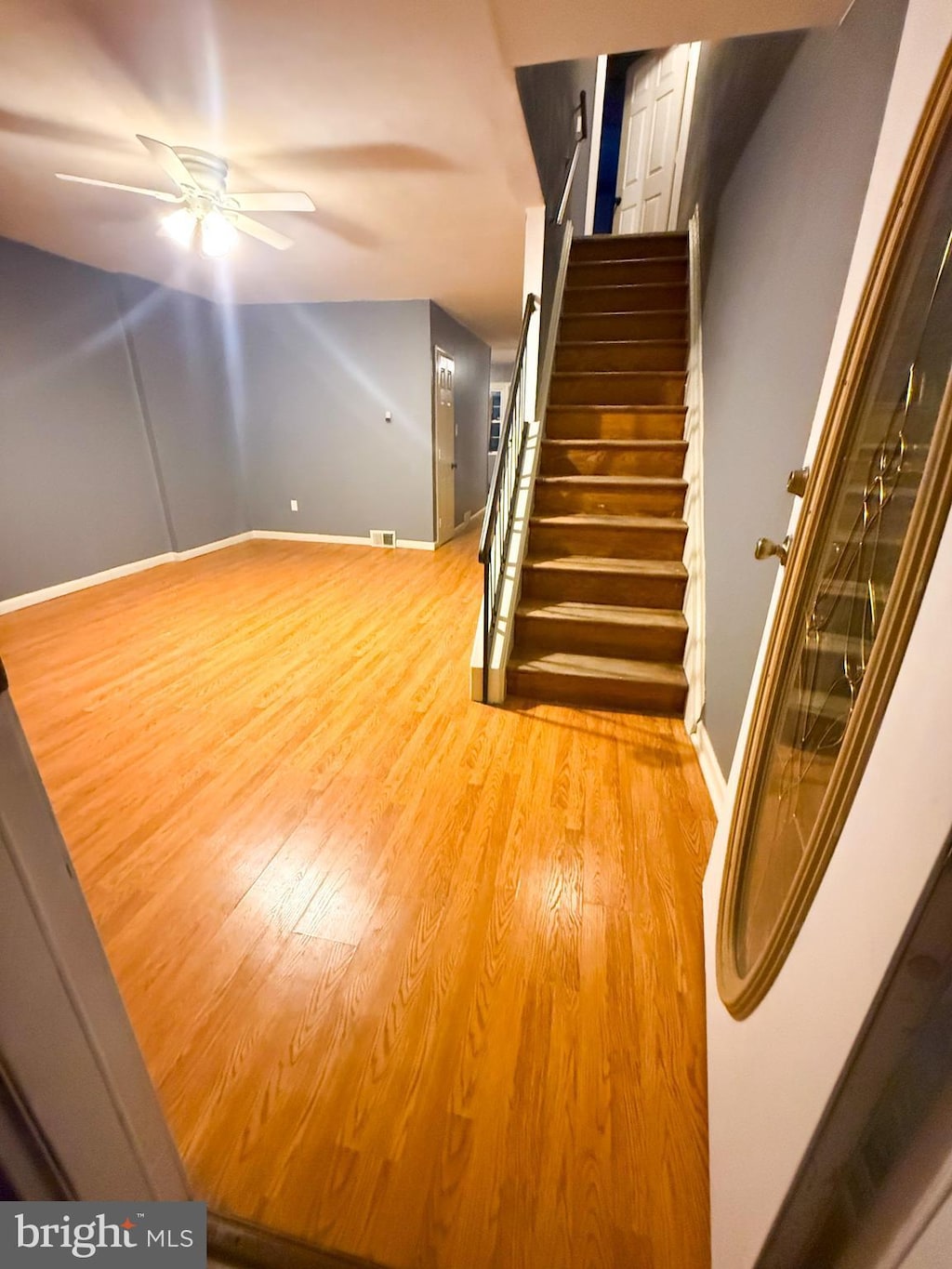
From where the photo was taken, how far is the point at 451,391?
18.3 ft

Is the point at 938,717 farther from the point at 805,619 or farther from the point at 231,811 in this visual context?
the point at 231,811

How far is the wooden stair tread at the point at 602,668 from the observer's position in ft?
7.62

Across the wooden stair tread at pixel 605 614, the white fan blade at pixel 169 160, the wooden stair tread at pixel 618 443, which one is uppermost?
the white fan blade at pixel 169 160

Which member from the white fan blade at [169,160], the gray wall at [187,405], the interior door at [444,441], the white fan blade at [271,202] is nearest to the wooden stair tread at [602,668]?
the white fan blade at [271,202]

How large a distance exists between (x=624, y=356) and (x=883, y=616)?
3.29 metres

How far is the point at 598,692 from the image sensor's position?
7.84ft

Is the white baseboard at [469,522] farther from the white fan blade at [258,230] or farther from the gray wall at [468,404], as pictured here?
the white fan blade at [258,230]

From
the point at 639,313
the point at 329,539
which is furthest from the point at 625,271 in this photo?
the point at 329,539

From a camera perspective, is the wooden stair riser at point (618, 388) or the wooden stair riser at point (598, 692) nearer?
the wooden stair riser at point (598, 692)

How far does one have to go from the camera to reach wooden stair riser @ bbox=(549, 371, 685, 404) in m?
3.07

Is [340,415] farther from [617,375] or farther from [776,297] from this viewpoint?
[776,297]

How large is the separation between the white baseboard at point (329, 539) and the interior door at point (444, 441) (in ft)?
0.83

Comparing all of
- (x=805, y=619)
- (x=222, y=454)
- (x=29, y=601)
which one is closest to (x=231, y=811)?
(x=805, y=619)

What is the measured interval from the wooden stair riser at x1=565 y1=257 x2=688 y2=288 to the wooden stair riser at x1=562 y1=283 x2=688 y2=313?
0.33 feet
